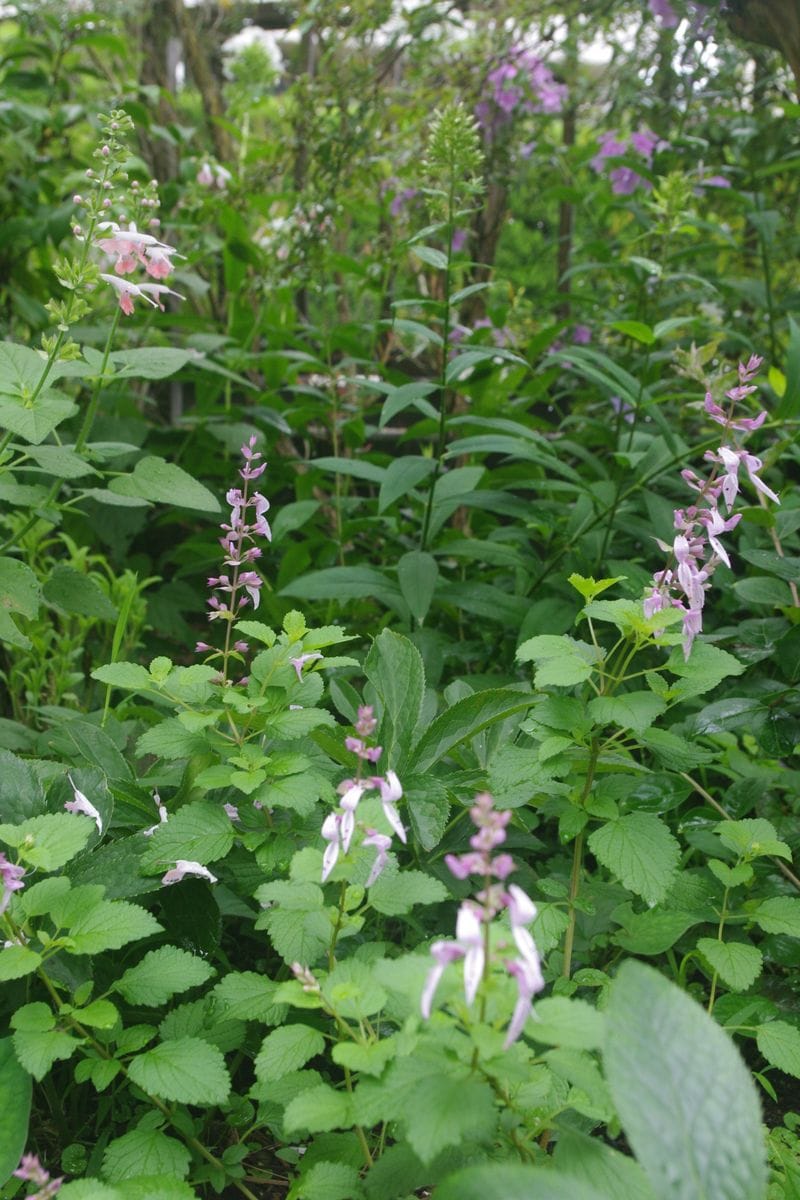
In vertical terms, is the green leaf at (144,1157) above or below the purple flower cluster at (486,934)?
below

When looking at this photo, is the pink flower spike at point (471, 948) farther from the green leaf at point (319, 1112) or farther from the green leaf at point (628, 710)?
the green leaf at point (628, 710)

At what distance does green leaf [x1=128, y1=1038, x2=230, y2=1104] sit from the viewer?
965 millimetres

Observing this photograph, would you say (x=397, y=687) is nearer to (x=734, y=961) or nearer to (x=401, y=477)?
(x=734, y=961)

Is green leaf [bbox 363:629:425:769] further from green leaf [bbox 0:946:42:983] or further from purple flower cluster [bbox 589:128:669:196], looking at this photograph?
purple flower cluster [bbox 589:128:669:196]

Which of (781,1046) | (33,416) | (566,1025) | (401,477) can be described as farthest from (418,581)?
(566,1025)

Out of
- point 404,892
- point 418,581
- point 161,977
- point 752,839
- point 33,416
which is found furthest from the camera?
point 418,581

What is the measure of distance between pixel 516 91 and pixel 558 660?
2803 millimetres

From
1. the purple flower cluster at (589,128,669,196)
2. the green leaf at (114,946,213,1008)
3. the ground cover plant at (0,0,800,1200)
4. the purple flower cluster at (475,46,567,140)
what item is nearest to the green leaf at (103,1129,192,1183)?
the ground cover plant at (0,0,800,1200)

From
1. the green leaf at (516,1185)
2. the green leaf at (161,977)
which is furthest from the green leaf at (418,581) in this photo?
the green leaf at (516,1185)

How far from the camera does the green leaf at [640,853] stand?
110 cm

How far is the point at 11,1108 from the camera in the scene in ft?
3.31

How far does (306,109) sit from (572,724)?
2694 millimetres

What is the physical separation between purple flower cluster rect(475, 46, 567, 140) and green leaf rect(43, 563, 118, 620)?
2.18 metres

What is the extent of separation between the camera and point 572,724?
1.18m
